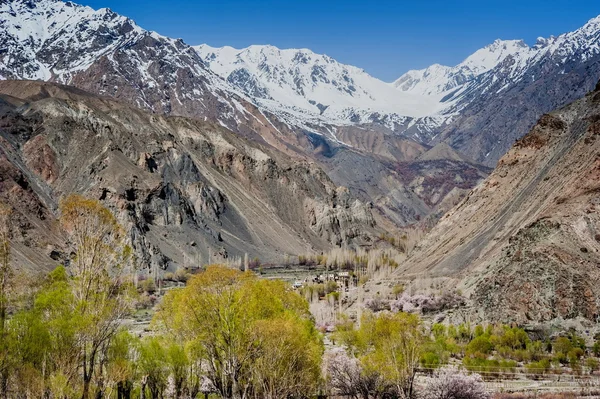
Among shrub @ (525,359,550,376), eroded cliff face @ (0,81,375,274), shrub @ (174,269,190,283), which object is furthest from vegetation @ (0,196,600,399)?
eroded cliff face @ (0,81,375,274)

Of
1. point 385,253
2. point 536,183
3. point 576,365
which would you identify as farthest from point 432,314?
point 385,253

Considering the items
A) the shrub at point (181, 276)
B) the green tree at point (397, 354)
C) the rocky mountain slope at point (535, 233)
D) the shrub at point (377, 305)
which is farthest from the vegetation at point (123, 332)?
the shrub at point (181, 276)

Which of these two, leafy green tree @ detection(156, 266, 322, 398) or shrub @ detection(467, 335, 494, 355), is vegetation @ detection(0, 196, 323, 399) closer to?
leafy green tree @ detection(156, 266, 322, 398)

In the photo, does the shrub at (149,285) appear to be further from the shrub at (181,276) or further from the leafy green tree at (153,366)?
the leafy green tree at (153,366)

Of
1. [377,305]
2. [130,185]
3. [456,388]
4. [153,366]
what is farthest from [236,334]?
[130,185]

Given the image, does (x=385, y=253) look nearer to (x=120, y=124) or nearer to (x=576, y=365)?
(x=120, y=124)

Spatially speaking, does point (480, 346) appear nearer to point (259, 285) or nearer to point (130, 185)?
point (259, 285)
